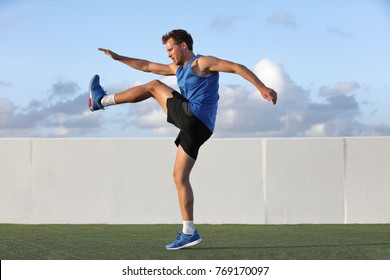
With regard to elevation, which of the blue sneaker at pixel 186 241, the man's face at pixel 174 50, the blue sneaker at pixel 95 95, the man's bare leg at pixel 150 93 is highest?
the man's face at pixel 174 50

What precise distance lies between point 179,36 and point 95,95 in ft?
2.77

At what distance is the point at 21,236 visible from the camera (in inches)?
262

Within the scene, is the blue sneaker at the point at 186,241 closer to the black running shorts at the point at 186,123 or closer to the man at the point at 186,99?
the man at the point at 186,99

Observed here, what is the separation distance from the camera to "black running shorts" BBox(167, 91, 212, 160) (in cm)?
476

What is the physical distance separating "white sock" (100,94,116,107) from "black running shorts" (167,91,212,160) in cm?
46

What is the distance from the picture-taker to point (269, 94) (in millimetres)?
4230

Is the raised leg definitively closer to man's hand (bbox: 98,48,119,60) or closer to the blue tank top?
the blue tank top

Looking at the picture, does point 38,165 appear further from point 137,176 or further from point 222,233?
point 222,233

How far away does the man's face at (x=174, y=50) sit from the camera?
191 inches

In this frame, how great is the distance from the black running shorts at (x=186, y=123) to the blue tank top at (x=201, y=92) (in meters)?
0.04

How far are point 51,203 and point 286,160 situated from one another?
3.16 meters

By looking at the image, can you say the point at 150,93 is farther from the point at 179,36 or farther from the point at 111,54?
the point at 111,54

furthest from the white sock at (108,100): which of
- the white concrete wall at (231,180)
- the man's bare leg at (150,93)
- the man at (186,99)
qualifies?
the white concrete wall at (231,180)

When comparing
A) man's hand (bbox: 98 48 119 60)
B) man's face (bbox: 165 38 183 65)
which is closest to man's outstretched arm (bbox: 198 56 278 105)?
man's face (bbox: 165 38 183 65)
